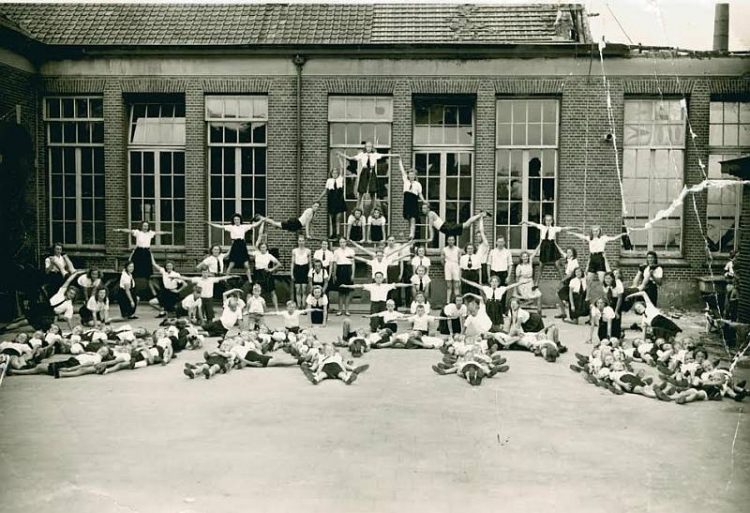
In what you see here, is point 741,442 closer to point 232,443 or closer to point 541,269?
point 232,443

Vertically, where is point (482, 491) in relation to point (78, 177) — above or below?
below

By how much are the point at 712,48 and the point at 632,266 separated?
6.04 m

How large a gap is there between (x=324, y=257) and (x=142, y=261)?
4.28 meters

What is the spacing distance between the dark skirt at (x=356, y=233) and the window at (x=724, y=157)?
8383 millimetres

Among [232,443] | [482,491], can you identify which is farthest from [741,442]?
[232,443]

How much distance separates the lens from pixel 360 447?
8.33 m

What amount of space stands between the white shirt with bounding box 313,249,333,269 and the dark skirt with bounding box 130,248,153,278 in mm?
3949

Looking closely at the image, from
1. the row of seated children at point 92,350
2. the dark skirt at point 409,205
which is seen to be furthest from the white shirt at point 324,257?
the row of seated children at point 92,350

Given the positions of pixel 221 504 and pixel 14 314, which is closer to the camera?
pixel 221 504

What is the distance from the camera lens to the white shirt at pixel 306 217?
1861 cm

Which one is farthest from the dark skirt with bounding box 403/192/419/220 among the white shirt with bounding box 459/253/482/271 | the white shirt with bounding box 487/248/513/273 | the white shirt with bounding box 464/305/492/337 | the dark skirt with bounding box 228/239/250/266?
the white shirt with bounding box 464/305/492/337

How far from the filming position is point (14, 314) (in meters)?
16.9

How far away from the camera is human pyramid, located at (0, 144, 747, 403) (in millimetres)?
12039

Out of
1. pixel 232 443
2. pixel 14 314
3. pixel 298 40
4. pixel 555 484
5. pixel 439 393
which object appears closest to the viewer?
pixel 555 484
